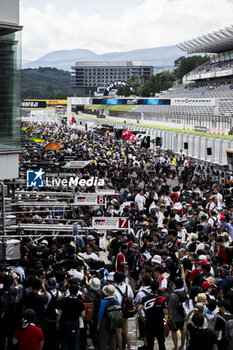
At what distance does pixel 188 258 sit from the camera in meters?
10.2

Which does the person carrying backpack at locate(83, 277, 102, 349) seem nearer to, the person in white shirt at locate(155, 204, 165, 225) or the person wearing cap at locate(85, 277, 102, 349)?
the person wearing cap at locate(85, 277, 102, 349)

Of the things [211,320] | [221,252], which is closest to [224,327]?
[211,320]

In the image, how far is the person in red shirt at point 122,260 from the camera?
10.5 meters

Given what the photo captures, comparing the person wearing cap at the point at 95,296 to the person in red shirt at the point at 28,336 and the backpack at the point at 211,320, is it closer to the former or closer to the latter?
the person in red shirt at the point at 28,336

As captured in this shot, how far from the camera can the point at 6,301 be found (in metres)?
7.88

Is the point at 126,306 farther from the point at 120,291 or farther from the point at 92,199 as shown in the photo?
the point at 92,199

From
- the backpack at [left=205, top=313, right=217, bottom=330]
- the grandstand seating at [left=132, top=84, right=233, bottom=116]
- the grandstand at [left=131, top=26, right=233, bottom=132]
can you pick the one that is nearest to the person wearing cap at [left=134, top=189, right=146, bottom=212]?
the backpack at [left=205, top=313, right=217, bottom=330]

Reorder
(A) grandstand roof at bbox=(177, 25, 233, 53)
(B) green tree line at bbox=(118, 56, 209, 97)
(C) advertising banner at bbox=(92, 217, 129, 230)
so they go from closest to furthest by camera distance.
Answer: (C) advertising banner at bbox=(92, 217, 129, 230) → (A) grandstand roof at bbox=(177, 25, 233, 53) → (B) green tree line at bbox=(118, 56, 209, 97)

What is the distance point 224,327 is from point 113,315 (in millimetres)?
1482

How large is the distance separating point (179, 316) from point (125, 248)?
2412 mm

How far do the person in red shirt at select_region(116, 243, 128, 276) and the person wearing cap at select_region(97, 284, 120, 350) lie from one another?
218cm

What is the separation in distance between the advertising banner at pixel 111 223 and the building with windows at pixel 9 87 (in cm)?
219

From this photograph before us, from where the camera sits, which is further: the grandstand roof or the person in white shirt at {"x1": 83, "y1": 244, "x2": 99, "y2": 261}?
the grandstand roof

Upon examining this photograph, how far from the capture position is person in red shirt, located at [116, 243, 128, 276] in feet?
34.3
